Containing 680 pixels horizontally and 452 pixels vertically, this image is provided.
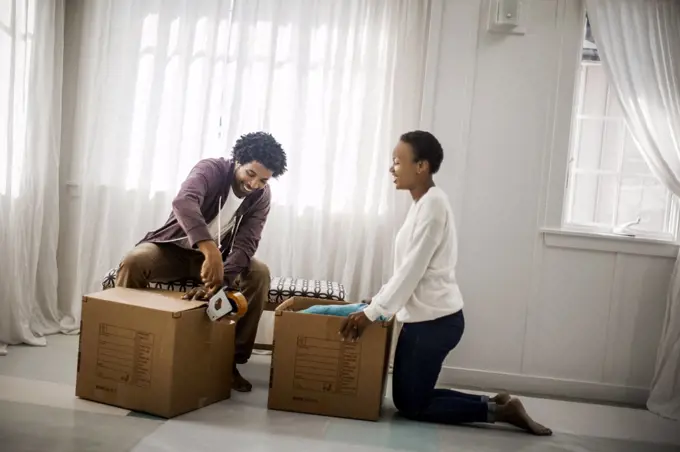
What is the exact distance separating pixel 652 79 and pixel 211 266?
236cm

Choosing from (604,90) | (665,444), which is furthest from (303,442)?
(604,90)

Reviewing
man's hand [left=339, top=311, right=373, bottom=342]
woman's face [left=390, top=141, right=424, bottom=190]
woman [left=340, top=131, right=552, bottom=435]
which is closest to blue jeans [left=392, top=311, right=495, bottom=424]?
woman [left=340, top=131, right=552, bottom=435]

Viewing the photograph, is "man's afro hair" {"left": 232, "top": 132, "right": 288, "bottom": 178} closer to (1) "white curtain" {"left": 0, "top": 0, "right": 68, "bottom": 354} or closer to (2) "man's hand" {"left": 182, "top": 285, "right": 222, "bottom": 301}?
(2) "man's hand" {"left": 182, "top": 285, "right": 222, "bottom": 301}

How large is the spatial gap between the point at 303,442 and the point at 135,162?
85.3 inches

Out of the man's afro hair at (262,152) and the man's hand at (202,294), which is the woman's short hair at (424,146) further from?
the man's hand at (202,294)

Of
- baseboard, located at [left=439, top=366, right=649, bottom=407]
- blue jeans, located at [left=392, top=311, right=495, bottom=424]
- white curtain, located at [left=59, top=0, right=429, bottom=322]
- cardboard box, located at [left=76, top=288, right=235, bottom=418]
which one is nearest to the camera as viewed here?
cardboard box, located at [left=76, top=288, right=235, bottom=418]

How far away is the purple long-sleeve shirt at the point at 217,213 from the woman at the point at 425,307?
26.9 inches

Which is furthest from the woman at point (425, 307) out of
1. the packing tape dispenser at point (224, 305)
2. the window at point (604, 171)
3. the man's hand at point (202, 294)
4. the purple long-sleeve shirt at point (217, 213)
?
the window at point (604, 171)

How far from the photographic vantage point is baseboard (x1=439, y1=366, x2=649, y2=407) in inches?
143

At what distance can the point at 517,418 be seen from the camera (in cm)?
290

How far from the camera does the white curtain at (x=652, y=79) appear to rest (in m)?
3.52

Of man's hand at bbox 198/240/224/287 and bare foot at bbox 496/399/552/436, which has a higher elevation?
man's hand at bbox 198/240/224/287

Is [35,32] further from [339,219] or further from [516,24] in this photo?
[516,24]

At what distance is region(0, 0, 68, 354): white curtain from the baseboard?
221 centimetres
